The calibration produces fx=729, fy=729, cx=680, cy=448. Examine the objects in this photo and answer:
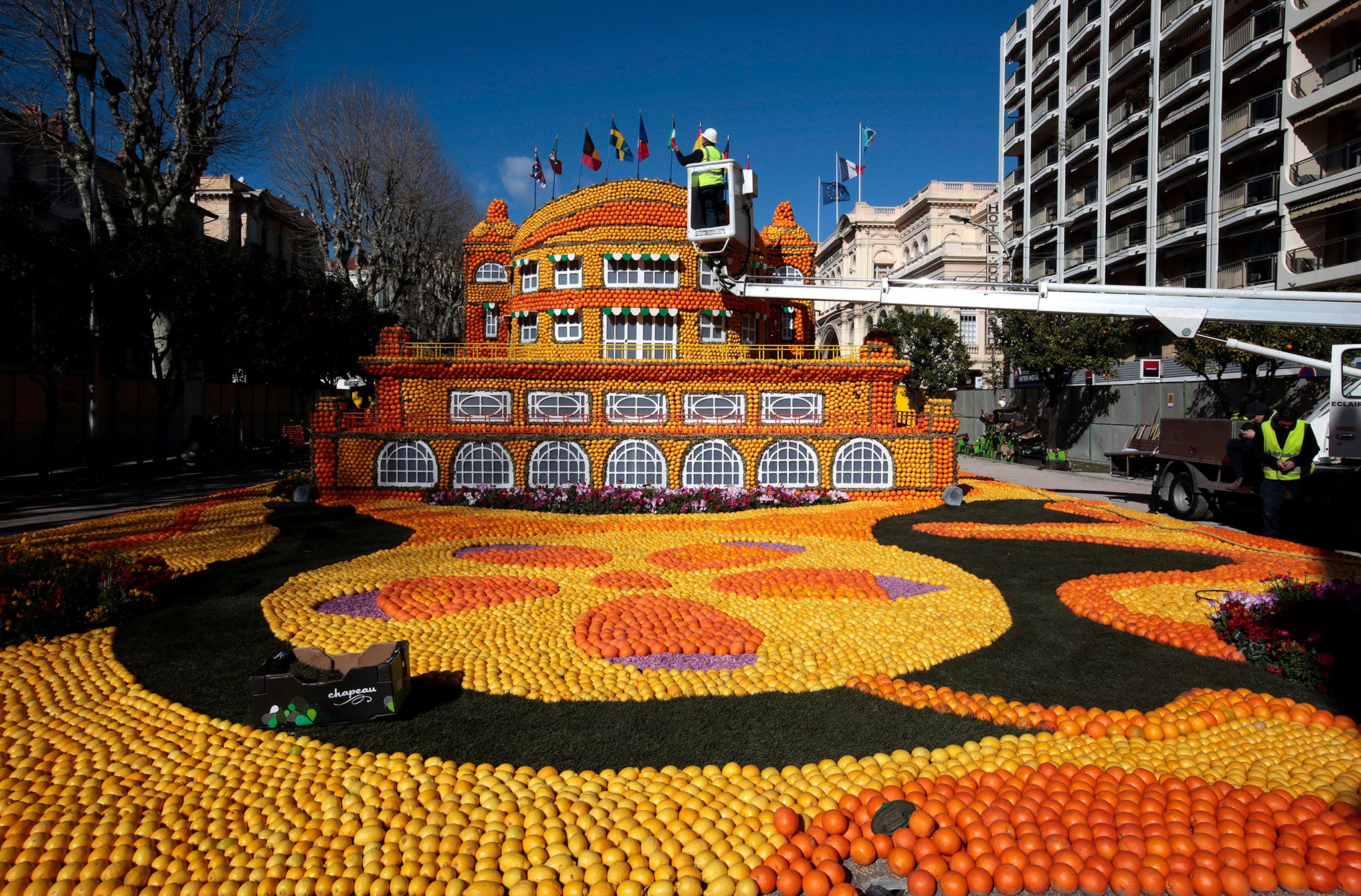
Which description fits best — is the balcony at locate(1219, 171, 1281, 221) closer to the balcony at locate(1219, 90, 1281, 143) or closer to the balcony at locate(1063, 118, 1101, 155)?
the balcony at locate(1219, 90, 1281, 143)

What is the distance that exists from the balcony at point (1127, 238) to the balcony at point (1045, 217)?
5.80 meters

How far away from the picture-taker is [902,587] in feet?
40.6

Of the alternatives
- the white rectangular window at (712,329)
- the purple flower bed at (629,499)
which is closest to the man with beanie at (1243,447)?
the purple flower bed at (629,499)

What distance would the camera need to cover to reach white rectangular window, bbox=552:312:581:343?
26.1 metres

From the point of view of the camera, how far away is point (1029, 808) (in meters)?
5.32

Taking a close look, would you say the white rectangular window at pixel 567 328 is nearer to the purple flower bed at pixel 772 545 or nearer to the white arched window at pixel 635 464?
the white arched window at pixel 635 464

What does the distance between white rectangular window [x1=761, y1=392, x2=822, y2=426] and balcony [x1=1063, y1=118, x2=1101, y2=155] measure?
36219mm

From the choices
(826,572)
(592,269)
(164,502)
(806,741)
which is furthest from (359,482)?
(806,741)

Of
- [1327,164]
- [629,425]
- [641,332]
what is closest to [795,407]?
[629,425]

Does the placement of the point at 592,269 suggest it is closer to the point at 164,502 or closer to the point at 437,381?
the point at 437,381

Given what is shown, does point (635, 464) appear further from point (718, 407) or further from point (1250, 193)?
point (1250, 193)

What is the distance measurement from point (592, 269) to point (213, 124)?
2003 centimetres

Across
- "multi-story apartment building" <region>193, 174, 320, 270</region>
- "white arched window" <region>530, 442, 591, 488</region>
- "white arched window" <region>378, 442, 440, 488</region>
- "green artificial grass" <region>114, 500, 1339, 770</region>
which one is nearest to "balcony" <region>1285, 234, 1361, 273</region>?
"green artificial grass" <region>114, 500, 1339, 770</region>

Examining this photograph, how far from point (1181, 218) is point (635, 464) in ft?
117
